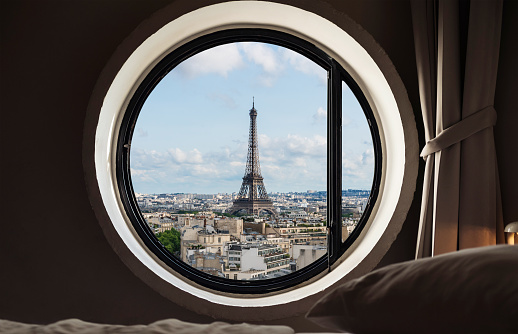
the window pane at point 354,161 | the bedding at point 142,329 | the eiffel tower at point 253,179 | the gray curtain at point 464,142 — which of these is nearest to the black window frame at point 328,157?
the window pane at point 354,161

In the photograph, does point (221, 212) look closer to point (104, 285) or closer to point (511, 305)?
point (104, 285)

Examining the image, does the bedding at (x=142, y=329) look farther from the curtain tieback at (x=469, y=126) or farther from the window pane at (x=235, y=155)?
the window pane at (x=235, y=155)

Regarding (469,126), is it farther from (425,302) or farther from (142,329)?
(142,329)

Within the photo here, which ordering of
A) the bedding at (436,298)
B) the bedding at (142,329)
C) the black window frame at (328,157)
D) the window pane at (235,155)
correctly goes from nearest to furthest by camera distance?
the bedding at (436,298), the bedding at (142,329), the black window frame at (328,157), the window pane at (235,155)

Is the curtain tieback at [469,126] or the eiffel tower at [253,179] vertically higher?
the curtain tieback at [469,126]

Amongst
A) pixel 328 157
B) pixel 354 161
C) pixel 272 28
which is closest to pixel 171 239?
pixel 328 157

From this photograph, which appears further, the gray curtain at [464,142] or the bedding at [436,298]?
the gray curtain at [464,142]

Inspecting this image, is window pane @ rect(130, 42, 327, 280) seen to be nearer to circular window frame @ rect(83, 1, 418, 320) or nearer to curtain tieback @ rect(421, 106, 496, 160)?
circular window frame @ rect(83, 1, 418, 320)

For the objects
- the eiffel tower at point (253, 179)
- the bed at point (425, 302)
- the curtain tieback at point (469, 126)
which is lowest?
the bed at point (425, 302)
